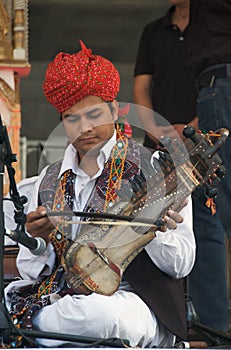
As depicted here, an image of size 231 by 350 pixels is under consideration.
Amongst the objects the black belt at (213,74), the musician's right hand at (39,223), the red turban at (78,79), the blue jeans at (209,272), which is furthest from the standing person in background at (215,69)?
the musician's right hand at (39,223)

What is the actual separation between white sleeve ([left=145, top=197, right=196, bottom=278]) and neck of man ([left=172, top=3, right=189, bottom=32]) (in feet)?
5.20

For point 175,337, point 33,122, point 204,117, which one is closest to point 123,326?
point 175,337

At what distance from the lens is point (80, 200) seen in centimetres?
346

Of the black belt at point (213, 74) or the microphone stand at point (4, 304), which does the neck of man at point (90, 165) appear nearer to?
the microphone stand at point (4, 304)

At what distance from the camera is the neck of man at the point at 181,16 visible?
4773mm

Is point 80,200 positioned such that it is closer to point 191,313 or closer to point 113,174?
point 113,174

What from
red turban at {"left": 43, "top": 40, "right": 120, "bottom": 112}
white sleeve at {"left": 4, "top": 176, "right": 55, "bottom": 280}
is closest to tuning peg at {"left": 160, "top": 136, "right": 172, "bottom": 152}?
red turban at {"left": 43, "top": 40, "right": 120, "bottom": 112}

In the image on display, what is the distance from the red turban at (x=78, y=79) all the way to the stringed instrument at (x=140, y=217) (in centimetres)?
38

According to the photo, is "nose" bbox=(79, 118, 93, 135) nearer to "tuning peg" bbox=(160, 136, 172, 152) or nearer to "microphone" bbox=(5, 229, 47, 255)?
"tuning peg" bbox=(160, 136, 172, 152)

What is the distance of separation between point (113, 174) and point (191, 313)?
2.46 ft

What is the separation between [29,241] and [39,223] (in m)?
0.19

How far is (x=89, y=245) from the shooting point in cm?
317

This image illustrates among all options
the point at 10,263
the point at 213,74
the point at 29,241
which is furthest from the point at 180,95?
the point at 29,241

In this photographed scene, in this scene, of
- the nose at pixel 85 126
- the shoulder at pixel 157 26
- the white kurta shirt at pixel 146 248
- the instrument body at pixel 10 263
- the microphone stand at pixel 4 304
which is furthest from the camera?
the shoulder at pixel 157 26
